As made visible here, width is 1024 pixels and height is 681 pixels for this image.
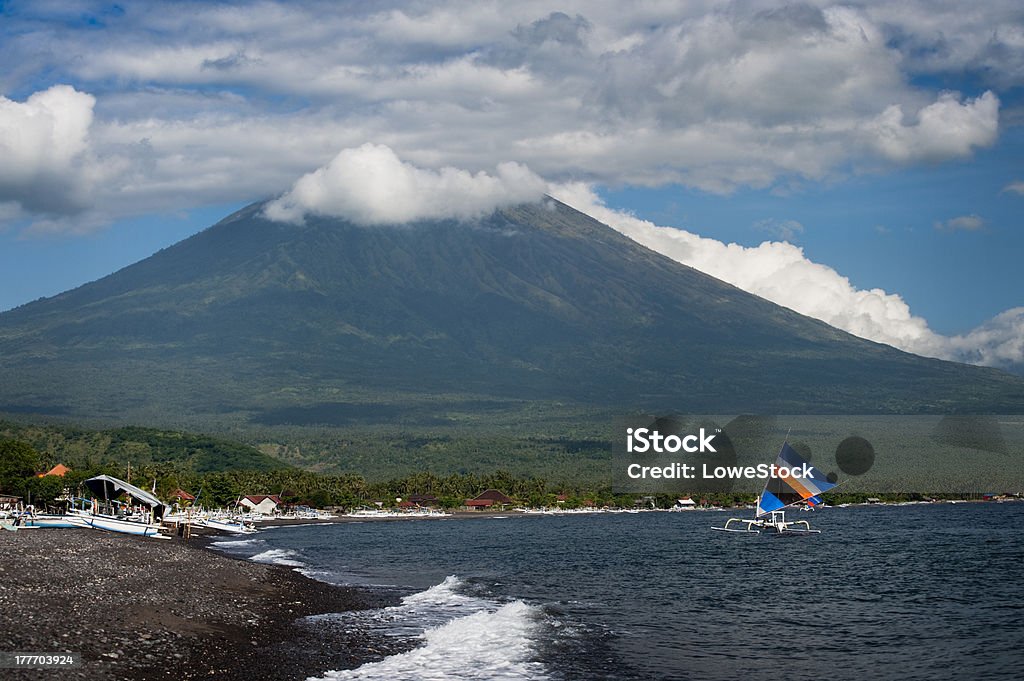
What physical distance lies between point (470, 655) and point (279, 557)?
123ft

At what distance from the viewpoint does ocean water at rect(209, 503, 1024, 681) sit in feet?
103

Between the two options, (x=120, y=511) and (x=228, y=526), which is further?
(x=228, y=526)

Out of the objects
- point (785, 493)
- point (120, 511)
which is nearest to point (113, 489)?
point (120, 511)

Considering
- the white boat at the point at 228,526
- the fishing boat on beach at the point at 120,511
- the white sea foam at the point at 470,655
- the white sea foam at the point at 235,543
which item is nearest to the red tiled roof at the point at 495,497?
the white boat at the point at 228,526

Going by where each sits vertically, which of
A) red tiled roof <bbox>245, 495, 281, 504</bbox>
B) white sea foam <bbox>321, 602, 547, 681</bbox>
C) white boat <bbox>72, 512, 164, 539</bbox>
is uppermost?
white boat <bbox>72, 512, 164, 539</bbox>

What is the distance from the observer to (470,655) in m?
31.3

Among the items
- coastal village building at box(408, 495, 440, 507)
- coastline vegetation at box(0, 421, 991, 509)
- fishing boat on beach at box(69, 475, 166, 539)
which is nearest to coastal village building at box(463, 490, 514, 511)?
coastline vegetation at box(0, 421, 991, 509)

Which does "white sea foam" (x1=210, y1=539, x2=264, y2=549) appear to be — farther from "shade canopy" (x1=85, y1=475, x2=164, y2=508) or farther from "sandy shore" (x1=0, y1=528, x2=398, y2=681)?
"sandy shore" (x1=0, y1=528, x2=398, y2=681)

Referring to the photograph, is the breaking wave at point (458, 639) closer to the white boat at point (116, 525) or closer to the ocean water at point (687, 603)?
the ocean water at point (687, 603)

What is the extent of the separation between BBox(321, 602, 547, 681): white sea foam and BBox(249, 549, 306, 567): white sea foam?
24784 mm

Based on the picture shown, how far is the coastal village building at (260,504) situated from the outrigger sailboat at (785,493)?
206 ft

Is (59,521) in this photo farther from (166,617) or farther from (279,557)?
(166,617)

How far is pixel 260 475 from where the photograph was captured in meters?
159

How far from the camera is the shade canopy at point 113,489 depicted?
72.0 m
